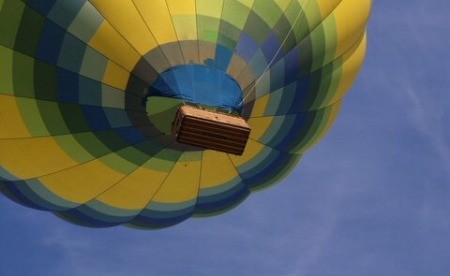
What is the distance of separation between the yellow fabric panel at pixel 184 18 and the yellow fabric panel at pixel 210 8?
3.8 inches

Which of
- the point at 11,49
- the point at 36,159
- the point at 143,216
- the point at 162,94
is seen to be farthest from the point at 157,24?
the point at 143,216

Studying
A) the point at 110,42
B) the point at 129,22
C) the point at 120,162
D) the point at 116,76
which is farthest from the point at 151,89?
the point at 120,162

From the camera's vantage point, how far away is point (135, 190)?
12609mm

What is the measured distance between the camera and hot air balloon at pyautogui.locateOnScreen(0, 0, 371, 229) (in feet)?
35.4

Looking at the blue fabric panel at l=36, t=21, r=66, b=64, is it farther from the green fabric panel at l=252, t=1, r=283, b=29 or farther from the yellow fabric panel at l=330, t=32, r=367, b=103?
the yellow fabric panel at l=330, t=32, r=367, b=103

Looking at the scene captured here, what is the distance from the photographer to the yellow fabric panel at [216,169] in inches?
493

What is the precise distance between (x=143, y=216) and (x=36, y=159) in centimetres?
212

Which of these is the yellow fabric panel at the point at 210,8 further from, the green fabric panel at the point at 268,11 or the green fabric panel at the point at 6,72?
the green fabric panel at the point at 6,72

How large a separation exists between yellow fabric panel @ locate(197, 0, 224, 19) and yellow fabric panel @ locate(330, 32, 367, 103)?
2576 millimetres

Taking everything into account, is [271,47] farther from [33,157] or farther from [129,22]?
[33,157]

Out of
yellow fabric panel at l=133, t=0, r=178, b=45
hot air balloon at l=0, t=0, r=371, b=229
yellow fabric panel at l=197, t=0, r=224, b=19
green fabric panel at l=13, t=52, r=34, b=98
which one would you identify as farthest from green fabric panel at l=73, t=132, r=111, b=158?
yellow fabric panel at l=197, t=0, r=224, b=19

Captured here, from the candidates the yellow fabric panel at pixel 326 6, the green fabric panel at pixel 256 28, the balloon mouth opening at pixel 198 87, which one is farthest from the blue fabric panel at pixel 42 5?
the yellow fabric panel at pixel 326 6

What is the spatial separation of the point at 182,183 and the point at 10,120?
271 centimetres

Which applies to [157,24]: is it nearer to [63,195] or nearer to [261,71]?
[261,71]
